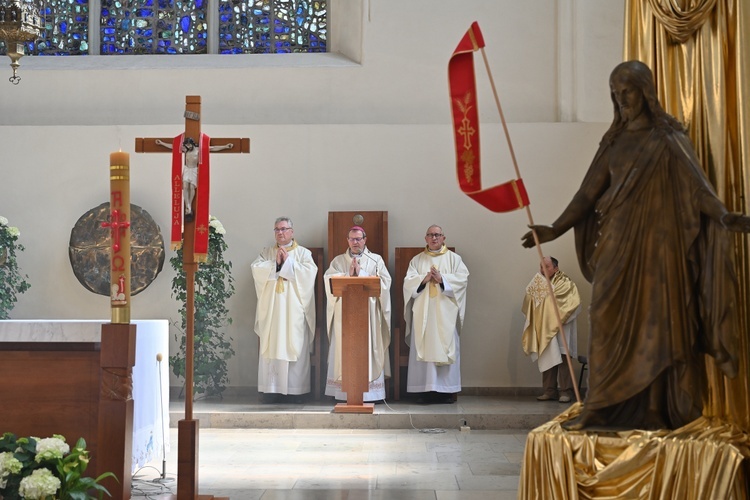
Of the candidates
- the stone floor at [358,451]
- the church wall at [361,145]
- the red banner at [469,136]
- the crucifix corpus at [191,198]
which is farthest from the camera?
the church wall at [361,145]

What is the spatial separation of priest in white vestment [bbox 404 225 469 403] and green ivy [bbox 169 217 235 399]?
206cm

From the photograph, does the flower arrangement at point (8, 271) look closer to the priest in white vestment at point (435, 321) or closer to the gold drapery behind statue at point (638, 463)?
the priest in white vestment at point (435, 321)

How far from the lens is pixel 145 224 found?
412 inches

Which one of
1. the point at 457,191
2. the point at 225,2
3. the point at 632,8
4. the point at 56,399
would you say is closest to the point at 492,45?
the point at 457,191

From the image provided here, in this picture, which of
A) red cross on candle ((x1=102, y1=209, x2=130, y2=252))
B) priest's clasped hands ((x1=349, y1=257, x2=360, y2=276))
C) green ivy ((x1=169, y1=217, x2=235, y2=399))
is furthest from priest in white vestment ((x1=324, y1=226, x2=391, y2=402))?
red cross on candle ((x1=102, y1=209, x2=130, y2=252))

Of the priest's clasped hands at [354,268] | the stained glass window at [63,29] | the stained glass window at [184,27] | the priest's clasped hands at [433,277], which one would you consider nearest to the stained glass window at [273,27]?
the stained glass window at [184,27]

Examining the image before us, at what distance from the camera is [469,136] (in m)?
4.30

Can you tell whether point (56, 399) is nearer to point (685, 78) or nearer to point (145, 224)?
point (685, 78)

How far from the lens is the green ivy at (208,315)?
959cm

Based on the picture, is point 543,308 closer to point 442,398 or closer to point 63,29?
point 442,398

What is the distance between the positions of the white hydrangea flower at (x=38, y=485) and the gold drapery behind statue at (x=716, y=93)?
292cm

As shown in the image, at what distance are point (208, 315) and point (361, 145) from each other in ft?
8.75

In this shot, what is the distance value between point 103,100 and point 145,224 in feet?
5.64

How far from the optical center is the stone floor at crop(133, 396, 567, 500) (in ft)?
18.9
